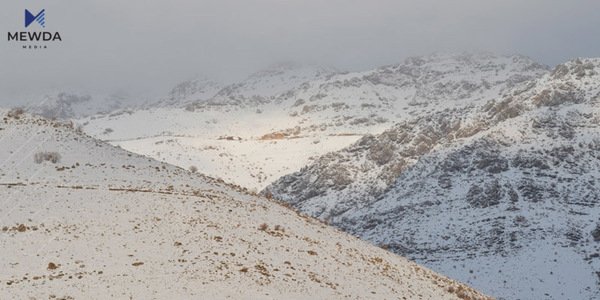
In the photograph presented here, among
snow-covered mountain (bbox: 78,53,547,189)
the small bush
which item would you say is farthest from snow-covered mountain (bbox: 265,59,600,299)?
the small bush

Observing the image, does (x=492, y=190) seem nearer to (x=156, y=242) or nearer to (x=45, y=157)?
(x=45, y=157)

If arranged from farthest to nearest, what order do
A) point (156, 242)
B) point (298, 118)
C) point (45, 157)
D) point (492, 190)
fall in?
point (298, 118), point (492, 190), point (45, 157), point (156, 242)

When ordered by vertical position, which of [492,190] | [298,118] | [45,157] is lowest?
[298,118]

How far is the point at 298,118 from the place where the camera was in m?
141

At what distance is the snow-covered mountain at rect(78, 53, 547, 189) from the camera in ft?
344

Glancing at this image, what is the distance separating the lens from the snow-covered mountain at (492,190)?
4759 centimetres

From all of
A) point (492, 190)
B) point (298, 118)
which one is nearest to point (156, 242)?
point (492, 190)

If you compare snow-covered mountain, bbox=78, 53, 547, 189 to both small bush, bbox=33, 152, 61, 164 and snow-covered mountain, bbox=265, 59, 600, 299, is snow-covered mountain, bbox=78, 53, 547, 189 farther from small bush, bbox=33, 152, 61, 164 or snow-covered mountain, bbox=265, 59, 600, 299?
small bush, bbox=33, 152, 61, 164

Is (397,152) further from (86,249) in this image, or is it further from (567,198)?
(86,249)

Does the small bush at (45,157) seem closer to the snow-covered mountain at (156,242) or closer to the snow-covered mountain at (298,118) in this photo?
the snow-covered mountain at (156,242)

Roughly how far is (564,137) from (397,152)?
83.1 feet

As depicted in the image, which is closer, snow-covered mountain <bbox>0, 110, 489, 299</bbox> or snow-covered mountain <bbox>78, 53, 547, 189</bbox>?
snow-covered mountain <bbox>0, 110, 489, 299</bbox>

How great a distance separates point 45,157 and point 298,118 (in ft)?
376

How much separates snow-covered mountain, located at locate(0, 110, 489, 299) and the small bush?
57mm
